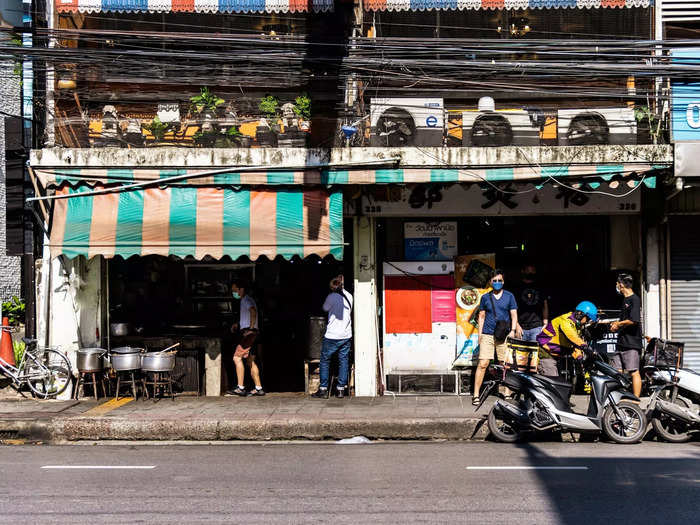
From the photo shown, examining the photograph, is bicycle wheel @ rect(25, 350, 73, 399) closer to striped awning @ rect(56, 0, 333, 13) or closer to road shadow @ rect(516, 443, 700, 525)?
striped awning @ rect(56, 0, 333, 13)

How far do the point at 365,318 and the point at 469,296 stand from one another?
69.2 inches

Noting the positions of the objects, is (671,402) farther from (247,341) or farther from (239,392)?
(239,392)

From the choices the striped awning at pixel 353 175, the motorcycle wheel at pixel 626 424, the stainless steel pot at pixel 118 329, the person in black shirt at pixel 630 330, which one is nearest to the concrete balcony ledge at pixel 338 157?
the striped awning at pixel 353 175

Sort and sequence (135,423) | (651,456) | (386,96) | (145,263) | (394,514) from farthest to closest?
(145,263) → (386,96) → (135,423) → (651,456) → (394,514)

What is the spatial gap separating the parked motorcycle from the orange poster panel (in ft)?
13.2

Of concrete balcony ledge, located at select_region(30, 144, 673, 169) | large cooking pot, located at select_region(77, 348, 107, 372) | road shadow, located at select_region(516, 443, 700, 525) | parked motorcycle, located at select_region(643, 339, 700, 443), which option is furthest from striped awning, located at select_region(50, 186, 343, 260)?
parked motorcycle, located at select_region(643, 339, 700, 443)

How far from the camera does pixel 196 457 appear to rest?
889cm

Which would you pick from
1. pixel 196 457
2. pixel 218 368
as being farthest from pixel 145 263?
pixel 196 457

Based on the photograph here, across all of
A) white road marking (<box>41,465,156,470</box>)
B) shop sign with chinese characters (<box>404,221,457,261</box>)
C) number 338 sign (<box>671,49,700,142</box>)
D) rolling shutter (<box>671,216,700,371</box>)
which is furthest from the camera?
shop sign with chinese characters (<box>404,221,457,261</box>)

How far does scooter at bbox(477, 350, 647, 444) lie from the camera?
940 cm

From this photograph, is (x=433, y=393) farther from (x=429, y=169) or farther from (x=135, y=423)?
(x=135, y=423)

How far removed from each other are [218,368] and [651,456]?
286 inches

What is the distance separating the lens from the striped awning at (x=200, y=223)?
1192 cm

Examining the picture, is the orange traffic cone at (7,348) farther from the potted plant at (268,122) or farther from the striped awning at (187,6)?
the striped awning at (187,6)
